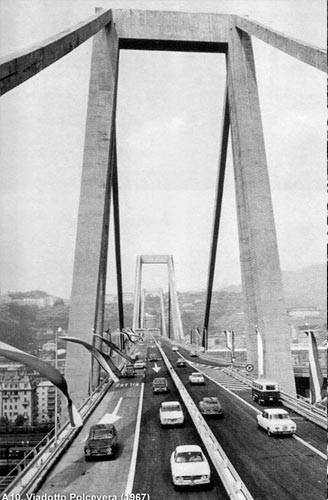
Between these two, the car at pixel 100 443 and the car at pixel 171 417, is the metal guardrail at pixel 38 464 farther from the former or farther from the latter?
the car at pixel 171 417

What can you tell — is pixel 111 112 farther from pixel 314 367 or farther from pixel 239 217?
pixel 314 367

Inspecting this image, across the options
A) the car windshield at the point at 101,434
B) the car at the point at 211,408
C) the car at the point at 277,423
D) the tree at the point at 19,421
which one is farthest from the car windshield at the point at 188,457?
the tree at the point at 19,421

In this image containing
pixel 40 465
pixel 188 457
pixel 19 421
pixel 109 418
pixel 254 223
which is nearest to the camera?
pixel 188 457

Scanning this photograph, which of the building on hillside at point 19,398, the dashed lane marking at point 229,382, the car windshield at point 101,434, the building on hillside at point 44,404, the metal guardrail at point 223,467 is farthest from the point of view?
the building on hillside at point 44,404

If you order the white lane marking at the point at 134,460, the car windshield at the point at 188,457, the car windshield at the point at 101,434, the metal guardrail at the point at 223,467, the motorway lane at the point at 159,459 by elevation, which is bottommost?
the white lane marking at the point at 134,460

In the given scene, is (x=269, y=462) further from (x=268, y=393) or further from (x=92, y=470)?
(x=268, y=393)

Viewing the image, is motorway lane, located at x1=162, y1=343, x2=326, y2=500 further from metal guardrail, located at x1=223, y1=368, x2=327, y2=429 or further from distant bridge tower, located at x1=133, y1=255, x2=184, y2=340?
distant bridge tower, located at x1=133, y1=255, x2=184, y2=340

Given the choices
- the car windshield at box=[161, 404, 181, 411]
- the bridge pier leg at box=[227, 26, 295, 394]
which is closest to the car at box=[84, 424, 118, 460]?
the car windshield at box=[161, 404, 181, 411]

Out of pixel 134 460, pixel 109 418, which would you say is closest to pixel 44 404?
pixel 109 418
